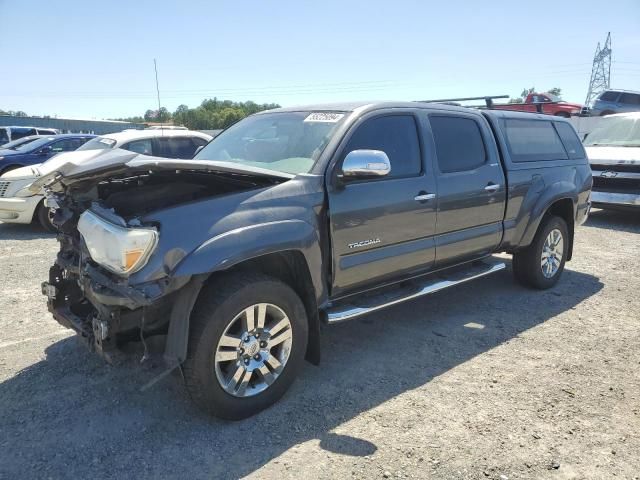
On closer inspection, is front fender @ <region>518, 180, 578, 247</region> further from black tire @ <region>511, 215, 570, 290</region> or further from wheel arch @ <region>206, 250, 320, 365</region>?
wheel arch @ <region>206, 250, 320, 365</region>

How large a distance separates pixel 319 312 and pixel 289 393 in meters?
0.59

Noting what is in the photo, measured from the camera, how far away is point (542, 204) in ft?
17.2

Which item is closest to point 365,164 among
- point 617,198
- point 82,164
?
point 82,164

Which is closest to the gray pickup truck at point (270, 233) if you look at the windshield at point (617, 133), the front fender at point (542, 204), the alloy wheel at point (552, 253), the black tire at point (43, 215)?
the front fender at point (542, 204)

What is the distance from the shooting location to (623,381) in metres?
3.66

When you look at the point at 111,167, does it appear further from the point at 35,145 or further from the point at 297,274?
the point at 35,145

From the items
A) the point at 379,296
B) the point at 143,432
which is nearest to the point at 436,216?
the point at 379,296

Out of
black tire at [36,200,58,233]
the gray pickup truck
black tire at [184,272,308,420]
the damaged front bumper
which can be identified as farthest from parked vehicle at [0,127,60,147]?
black tire at [184,272,308,420]

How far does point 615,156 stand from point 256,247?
354 inches

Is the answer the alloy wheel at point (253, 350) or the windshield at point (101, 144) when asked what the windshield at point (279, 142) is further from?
the windshield at point (101, 144)

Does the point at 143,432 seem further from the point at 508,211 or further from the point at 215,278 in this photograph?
the point at 508,211

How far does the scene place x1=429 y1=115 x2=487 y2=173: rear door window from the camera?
4.30 m

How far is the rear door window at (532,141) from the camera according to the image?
203 inches

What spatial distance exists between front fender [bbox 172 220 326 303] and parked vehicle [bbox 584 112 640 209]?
7.93m
